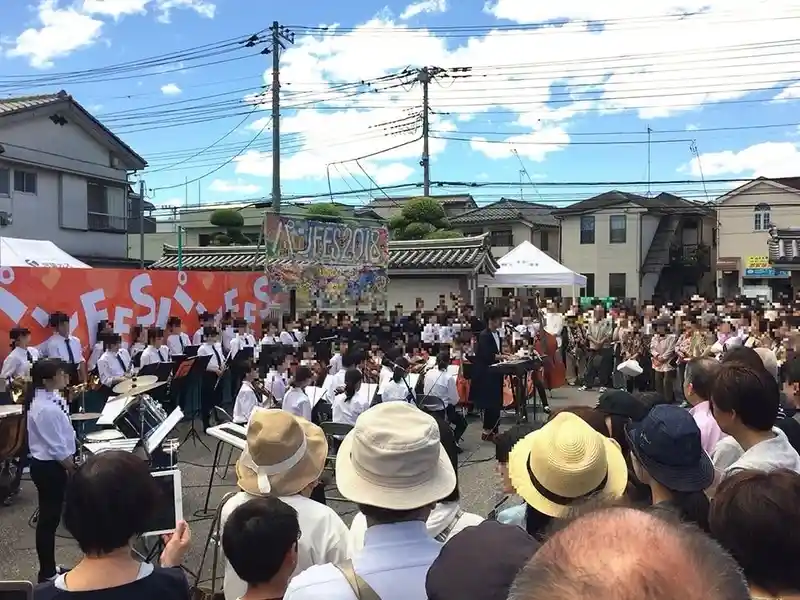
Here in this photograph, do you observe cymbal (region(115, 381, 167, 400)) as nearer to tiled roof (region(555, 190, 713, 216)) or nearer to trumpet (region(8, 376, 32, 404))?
trumpet (region(8, 376, 32, 404))

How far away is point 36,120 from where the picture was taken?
77.6 feet

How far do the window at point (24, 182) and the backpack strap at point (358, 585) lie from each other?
80.7 feet

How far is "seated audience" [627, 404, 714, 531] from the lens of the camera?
8.75 feet

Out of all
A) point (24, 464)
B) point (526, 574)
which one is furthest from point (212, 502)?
point (526, 574)

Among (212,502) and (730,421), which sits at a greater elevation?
(730,421)

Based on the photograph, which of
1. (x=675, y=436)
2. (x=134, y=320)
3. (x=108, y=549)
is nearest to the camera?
(x=108, y=549)

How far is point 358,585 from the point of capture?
194cm

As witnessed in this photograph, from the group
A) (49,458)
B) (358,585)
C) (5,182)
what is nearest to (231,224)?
(5,182)

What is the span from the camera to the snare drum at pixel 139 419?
22.0ft

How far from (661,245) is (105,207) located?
2773cm

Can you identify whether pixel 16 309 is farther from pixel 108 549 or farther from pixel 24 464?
pixel 108 549

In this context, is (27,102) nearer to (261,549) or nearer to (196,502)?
(196,502)

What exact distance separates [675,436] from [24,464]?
7559mm

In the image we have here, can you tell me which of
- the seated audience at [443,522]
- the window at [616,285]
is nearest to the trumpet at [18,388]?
the seated audience at [443,522]
